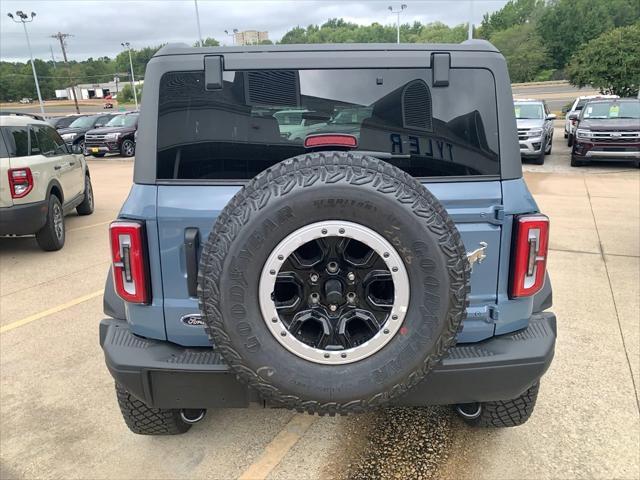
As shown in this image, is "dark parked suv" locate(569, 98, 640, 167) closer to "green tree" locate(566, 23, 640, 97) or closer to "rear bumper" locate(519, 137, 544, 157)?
"rear bumper" locate(519, 137, 544, 157)

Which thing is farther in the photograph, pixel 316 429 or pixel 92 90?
pixel 92 90

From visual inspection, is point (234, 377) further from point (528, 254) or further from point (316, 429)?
point (528, 254)

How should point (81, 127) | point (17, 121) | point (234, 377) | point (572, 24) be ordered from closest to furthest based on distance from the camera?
point (234, 377) < point (17, 121) < point (81, 127) < point (572, 24)

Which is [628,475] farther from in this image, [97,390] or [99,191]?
[99,191]

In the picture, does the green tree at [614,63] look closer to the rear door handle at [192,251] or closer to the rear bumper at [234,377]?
the rear bumper at [234,377]

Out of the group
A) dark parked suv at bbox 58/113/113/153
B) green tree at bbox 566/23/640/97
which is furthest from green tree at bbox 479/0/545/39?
dark parked suv at bbox 58/113/113/153

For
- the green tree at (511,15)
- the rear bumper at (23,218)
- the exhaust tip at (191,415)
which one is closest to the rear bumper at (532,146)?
the rear bumper at (23,218)

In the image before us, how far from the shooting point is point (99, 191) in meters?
11.6

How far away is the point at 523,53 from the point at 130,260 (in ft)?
270

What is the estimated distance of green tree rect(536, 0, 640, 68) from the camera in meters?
79.5

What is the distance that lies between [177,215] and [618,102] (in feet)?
48.4

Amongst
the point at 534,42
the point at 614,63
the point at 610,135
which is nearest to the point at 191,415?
the point at 610,135

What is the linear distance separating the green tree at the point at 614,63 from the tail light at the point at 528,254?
22.9 meters

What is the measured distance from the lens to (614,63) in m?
21.1
